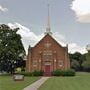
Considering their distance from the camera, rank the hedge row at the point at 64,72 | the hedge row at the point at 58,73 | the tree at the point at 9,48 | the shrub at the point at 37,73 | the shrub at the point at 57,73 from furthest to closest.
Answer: the tree at the point at 9,48 → the shrub at the point at 37,73 → the shrub at the point at 57,73 → the hedge row at the point at 58,73 → the hedge row at the point at 64,72

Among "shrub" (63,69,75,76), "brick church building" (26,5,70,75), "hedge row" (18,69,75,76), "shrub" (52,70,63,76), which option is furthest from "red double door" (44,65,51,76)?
"shrub" (63,69,75,76)

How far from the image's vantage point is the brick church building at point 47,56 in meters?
84.4

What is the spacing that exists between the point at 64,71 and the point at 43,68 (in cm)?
870

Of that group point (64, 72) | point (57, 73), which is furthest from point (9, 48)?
point (64, 72)

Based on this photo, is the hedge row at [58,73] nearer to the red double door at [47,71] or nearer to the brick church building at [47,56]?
the red double door at [47,71]

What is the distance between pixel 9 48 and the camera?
7975cm

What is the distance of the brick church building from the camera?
84.4 meters

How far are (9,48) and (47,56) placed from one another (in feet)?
36.7

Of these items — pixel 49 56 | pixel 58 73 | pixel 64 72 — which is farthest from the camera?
pixel 49 56

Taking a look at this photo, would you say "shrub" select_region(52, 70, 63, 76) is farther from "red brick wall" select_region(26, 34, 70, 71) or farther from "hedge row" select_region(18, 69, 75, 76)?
"red brick wall" select_region(26, 34, 70, 71)

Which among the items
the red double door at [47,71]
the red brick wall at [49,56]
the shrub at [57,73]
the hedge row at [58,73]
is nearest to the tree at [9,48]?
the red brick wall at [49,56]

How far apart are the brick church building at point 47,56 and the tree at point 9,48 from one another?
3.31m

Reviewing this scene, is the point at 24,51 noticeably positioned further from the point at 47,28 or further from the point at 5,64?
the point at 47,28

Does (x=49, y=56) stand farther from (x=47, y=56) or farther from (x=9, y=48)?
(x=9, y=48)
